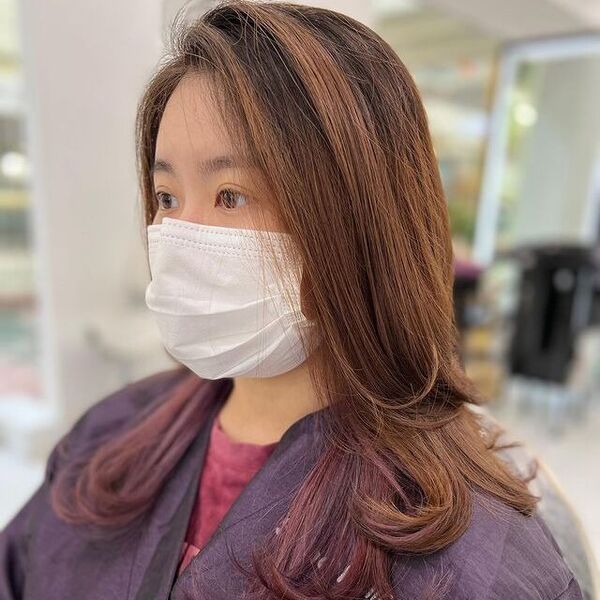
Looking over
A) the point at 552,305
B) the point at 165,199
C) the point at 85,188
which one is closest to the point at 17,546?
the point at 165,199

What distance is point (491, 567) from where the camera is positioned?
62cm

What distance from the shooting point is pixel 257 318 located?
2.32ft

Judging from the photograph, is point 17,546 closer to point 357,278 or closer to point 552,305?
point 357,278

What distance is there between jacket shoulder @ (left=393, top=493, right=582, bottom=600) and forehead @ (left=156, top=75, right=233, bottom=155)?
54 centimetres

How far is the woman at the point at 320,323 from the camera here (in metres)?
0.63

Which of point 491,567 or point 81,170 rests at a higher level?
point 81,170

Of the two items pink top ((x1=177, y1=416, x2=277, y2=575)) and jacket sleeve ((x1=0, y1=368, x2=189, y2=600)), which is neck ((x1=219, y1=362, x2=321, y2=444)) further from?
jacket sleeve ((x1=0, y1=368, x2=189, y2=600))

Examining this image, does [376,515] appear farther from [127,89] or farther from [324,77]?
[127,89]

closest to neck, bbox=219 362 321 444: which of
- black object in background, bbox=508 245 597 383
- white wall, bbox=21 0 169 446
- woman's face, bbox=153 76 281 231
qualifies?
woman's face, bbox=153 76 281 231

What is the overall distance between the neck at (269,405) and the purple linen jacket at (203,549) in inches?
1.1

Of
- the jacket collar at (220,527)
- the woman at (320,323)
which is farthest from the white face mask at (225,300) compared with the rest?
the jacket collar at (220,527)

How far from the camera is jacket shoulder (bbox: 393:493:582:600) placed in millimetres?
615

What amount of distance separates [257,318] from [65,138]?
4.94 ft

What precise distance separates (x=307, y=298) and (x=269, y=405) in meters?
0.21
